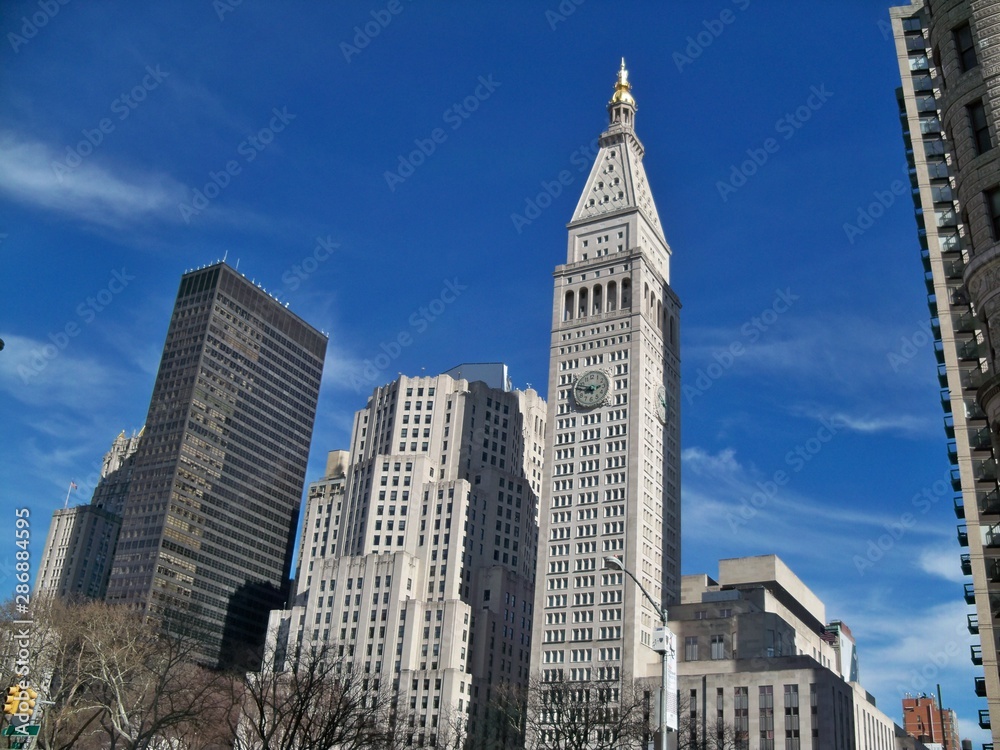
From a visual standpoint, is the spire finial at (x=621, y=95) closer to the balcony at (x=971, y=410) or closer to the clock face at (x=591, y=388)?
the clock face at (x=591, y=388)

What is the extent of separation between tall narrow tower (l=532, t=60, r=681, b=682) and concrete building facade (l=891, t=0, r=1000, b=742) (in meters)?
65.8

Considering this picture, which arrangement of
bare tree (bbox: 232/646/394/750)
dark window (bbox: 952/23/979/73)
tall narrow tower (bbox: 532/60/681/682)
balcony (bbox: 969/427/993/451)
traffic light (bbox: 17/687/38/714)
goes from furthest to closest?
1. tall narrow tower (bbox: 532/60/681/682)
2. balcony (bbox: 969/427/993/451)
3. bare tree (bbox: 232/646/394/750)
4. dark window (bbox: 952/23/979/73)
5. traffic light (bbox: 17/687/38/714)

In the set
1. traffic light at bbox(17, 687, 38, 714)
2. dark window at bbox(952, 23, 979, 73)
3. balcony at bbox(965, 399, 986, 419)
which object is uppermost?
dark window at bbox(952, 23, 979, 73)

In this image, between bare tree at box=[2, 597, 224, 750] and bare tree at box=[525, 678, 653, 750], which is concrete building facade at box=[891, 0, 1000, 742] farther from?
bare tree at box=[2, 597, 224, 750]

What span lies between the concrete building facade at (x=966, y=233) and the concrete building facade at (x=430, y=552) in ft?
287

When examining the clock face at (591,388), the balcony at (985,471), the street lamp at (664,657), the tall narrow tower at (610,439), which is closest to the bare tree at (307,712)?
the street lamp at (664,657)

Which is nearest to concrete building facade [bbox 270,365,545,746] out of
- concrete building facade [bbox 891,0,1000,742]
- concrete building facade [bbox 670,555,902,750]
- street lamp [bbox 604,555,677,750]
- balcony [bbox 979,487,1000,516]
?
concrete building facade [bbox 670,555,902,750]

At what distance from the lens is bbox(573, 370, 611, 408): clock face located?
14888 centimetres

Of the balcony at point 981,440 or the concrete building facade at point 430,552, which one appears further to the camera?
the concrete building facade at point 430,552

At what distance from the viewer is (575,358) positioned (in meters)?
155

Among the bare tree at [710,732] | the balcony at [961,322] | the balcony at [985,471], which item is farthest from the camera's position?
the bare tree at [710,732]

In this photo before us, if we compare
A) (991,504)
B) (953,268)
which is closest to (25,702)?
(991,504)

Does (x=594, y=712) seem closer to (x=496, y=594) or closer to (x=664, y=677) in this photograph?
(x=664, y=677)

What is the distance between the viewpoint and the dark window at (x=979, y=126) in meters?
36.5
